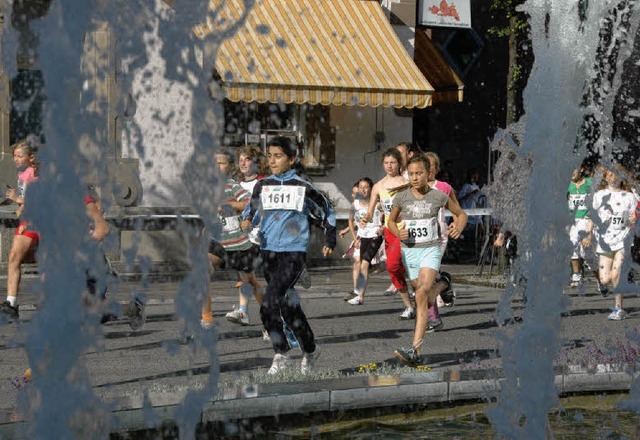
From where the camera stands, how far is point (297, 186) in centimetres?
945

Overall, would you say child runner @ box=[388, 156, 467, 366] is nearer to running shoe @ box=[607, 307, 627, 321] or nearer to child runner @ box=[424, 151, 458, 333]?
child runner @ box=[424, 151, 458, 333]

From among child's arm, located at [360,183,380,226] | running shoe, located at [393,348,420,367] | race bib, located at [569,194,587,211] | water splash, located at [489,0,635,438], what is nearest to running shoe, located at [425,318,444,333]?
child's arm, located at [360,183,380,226]

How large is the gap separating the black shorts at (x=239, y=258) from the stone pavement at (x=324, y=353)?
1.91ft

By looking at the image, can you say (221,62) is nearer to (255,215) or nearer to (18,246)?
(18,246)

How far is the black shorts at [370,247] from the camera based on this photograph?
14898 millimetres

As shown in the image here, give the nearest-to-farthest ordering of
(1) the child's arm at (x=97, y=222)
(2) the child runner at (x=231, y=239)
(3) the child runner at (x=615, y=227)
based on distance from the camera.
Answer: (1) the child's arm at (x=97, y=222)
(2) the child runner at (x=231, y=239)
(3) the child runner at (x=615, y=227)

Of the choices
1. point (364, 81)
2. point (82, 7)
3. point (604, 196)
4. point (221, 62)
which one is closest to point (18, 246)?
point (82, 7)

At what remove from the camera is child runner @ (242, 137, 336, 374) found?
927 cm

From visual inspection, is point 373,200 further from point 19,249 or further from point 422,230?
point 19,249

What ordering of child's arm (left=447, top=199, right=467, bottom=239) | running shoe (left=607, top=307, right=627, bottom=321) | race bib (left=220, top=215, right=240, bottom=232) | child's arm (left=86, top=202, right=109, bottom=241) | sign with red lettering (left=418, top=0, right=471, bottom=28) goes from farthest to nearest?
sign with red lettering (left=418, top=0, right=471, bottom=28)
running shoe (left=607, top=307, right=627, bottom=321)
race bib (left=220, top=215, right=240, bottom=232)
child's arm (left=447, top=199, right=467, bottom=239)
child's arm (left=86, top=202, right=109, bottom=241)

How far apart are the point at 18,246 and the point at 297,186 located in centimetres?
272

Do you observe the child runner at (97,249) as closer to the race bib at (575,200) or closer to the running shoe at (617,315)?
the running shoe at (617,315)

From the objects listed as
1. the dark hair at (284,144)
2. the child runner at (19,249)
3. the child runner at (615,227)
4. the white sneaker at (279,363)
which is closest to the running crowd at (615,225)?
the child runner at (615,227)

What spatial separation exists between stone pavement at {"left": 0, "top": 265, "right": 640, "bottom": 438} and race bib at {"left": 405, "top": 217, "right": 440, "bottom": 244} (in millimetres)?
874
